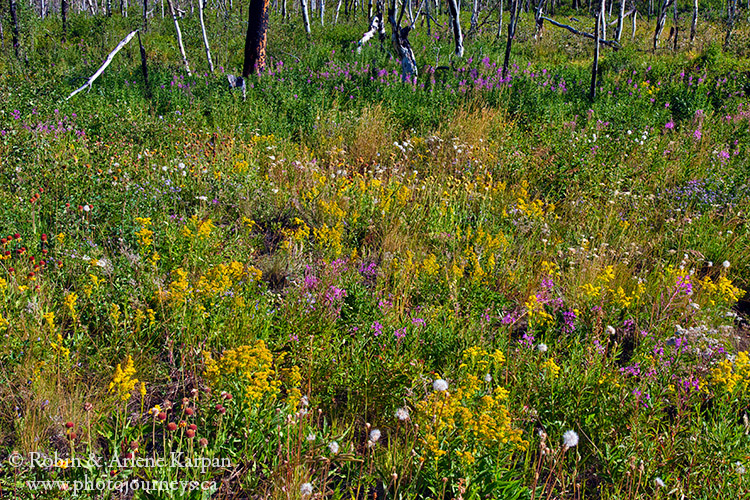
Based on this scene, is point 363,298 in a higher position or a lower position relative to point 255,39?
lower

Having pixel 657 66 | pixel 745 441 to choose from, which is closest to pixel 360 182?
pixel 745 441

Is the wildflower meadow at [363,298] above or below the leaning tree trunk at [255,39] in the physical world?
below

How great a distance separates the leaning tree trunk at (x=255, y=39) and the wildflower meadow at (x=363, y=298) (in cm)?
149

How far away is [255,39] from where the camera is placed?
8.94 metres

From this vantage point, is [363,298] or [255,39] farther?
[255,39]

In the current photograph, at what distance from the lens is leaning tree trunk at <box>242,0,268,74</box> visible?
8852 mm

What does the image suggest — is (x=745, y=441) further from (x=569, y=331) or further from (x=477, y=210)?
(x=477, y=210)

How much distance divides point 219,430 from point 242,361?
1.09 ft

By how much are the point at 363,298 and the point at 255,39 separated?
7.24 meters

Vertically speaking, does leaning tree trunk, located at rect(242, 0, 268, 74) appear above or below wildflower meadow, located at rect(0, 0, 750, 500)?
above

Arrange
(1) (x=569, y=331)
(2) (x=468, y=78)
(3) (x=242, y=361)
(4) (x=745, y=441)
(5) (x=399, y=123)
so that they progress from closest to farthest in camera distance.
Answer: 1. (3) (x=242, y=361)
2. (4) (x=745, y=441)
3. (1) (x=569, y=331)
4. (5) (x=399, y=123)
5. (2) (x=468, y=78)

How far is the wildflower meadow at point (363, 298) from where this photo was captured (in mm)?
2262

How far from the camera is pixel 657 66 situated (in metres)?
11.5

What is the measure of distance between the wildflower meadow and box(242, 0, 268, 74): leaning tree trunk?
4.89 feet
